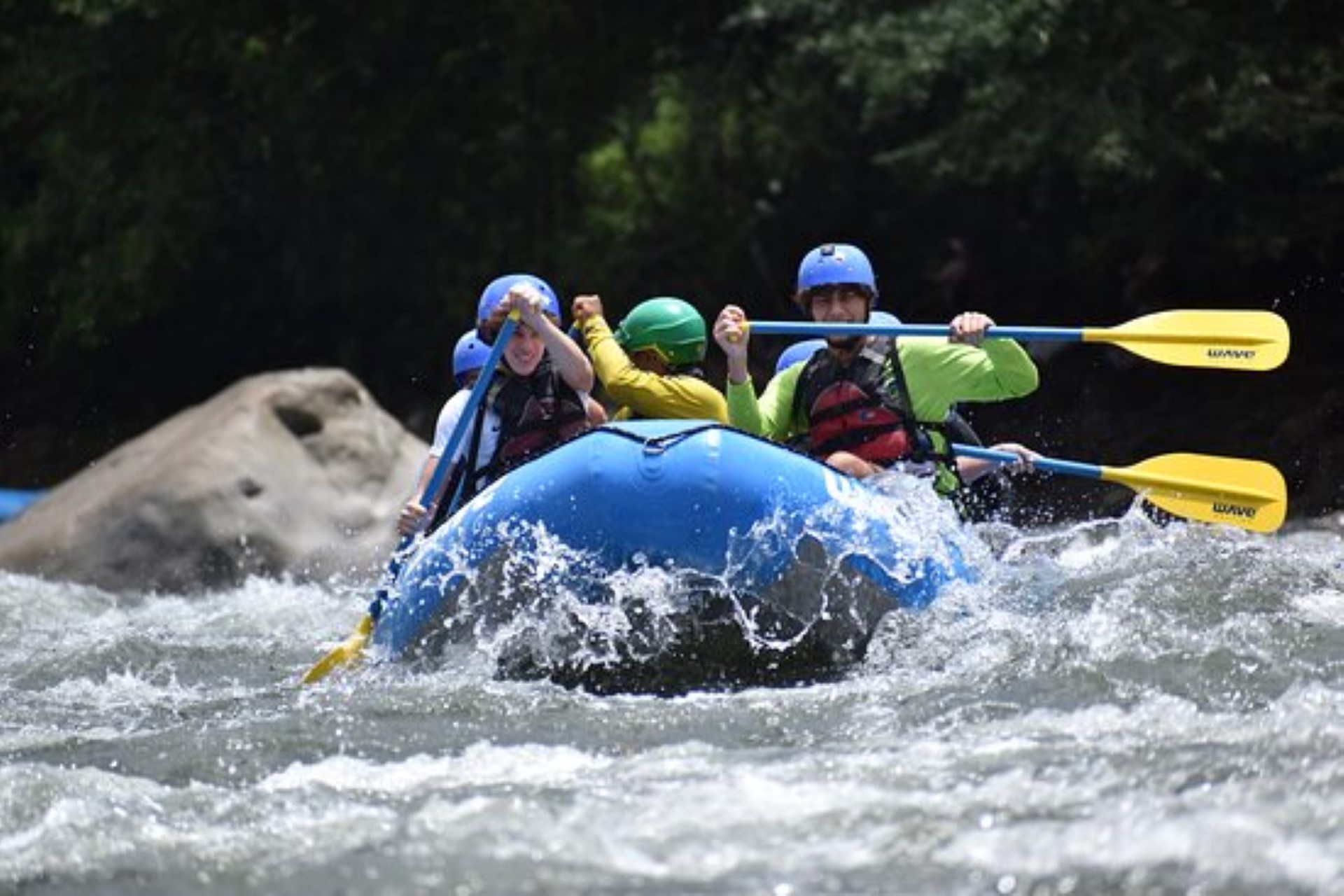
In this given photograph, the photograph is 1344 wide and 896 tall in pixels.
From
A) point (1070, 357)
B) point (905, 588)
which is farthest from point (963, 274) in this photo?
point (905, 588)

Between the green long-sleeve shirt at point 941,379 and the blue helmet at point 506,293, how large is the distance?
2.47 feet

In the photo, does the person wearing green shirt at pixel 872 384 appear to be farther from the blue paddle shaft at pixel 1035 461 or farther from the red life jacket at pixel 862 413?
the blue paddle shaft at pixel 1035 461

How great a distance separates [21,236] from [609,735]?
1140cm

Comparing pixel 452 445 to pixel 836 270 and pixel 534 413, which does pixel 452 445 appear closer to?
pixel 534 413

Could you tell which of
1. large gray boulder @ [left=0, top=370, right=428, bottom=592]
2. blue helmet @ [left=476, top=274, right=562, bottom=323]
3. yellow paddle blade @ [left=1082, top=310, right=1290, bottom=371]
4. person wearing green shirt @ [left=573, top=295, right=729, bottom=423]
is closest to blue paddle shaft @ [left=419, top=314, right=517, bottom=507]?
blue helmet @ [left=476, top=274, right=562, bottom=323]

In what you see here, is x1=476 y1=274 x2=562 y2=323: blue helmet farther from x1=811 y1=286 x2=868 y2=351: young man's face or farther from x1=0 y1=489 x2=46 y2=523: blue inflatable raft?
x1=0 y1=489 x2=46 y2=523: blue inflatable raft

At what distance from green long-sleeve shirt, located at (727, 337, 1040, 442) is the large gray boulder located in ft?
14.4

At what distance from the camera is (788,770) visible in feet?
16.8

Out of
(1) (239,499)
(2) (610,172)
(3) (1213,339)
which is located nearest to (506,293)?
(3) (1213,339)

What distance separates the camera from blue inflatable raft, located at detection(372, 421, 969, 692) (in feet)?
20.6

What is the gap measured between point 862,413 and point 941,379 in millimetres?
358

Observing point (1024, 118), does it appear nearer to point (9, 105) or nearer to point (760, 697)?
point (760, 697)

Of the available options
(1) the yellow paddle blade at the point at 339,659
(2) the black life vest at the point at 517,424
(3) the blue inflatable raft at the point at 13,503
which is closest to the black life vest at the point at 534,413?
(2) the black life vest at the point at 517,424

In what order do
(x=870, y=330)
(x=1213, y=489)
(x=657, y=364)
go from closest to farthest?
(x=657, y=364)
(x=870, y=330)
(x=1213, y=489)
